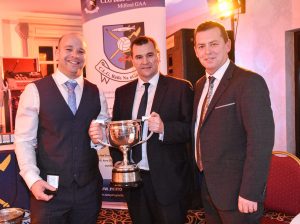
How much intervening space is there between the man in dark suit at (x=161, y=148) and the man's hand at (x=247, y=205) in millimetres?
531

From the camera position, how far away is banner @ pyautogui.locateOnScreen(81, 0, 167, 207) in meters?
3.27

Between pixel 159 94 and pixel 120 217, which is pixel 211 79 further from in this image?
pixel 120 217

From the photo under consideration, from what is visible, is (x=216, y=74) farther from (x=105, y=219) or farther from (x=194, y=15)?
(x=194, y=15)

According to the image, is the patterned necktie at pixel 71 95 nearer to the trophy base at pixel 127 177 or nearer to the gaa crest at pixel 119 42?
the trophy base at pixel 127 177

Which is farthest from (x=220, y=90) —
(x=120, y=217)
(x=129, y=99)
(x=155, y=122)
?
(x=120, y=217)

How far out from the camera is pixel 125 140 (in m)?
1.85

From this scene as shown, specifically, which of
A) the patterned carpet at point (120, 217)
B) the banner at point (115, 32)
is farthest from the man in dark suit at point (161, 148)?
the patterned carpet at point (120, 217)

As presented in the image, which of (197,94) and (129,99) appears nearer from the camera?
(197,94)

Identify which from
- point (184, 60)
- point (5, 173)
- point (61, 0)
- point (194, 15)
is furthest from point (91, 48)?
point (194, 15)

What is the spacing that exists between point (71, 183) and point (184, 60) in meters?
2.19

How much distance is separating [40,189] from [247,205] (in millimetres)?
1035

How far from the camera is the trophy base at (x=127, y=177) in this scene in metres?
1.83

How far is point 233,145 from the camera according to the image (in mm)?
1623

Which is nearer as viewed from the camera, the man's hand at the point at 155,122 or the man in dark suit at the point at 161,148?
the man's hand at the point at 155,122
